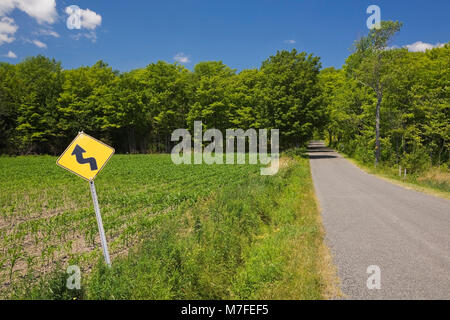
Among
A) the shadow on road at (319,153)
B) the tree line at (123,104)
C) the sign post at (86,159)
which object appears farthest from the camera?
the tree line at (123,104)

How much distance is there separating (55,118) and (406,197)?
57.2 metres

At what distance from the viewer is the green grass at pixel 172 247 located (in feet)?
15.3

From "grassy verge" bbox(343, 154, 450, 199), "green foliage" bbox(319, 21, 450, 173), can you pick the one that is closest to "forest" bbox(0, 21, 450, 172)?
"green foliage" bbox(319, 21, 450, 173)

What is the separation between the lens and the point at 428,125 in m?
26.0

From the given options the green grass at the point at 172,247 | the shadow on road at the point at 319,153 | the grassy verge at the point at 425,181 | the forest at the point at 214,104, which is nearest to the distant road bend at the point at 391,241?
the green grass at the point at 172,247

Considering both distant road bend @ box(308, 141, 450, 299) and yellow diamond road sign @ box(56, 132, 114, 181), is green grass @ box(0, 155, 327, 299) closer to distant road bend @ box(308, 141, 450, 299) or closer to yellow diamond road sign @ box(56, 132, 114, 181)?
distant road bend @ box(308, 141, 450, 299)

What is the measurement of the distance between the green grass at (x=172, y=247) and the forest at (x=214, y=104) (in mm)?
21376

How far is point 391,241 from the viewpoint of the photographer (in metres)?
7.02

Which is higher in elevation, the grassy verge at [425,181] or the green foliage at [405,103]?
the green foliage at [405,103]

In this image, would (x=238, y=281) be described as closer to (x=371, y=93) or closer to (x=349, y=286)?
(x=349, y=286)

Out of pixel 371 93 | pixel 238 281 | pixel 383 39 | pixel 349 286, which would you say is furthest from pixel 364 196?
pixel 371 93

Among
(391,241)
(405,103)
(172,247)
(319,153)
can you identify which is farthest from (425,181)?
(319,153)

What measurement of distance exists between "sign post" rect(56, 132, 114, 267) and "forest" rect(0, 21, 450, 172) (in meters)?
27.2

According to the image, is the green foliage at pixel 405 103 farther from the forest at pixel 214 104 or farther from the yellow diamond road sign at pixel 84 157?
the yellow diamond road sign at pixel 84 157
